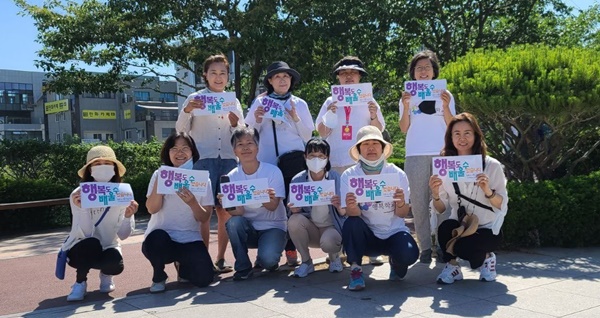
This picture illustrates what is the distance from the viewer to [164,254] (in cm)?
504

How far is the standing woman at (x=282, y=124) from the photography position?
18.9ft

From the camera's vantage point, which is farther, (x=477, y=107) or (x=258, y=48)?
(x=258, y=48)

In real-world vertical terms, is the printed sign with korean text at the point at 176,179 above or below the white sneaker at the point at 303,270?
above

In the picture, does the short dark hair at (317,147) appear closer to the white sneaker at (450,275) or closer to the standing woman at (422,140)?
the standing woman at (422,140)

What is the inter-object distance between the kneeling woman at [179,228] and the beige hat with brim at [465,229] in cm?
213

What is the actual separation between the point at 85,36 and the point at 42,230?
15.4 feet

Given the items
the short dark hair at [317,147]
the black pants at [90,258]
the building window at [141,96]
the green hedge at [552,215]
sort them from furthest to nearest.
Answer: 1. the building window at [141,96]
2. the green hedge at [552,215]
3. the short dark hair at [317,147]
4. the black pants at [90,258]

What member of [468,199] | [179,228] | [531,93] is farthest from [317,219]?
[531,93]

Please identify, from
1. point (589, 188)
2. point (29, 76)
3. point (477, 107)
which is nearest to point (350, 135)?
point (477, 107)

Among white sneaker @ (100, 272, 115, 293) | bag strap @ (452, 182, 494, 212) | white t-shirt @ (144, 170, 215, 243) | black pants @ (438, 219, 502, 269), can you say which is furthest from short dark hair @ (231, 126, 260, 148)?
black pants @ (438, 219, 502, 269)

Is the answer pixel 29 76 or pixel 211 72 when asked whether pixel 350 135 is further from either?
pixel 29 76

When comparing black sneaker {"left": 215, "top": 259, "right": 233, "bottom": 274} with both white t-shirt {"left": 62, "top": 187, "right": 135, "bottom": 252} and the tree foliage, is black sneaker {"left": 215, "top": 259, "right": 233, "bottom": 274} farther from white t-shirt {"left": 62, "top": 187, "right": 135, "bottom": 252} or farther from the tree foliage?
the tree foliage

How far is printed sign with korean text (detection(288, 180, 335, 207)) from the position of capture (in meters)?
5.16

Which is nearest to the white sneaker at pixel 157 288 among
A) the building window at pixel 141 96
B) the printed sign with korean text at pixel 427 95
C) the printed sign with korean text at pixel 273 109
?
the printed sign with korean text at pixel 273 109
